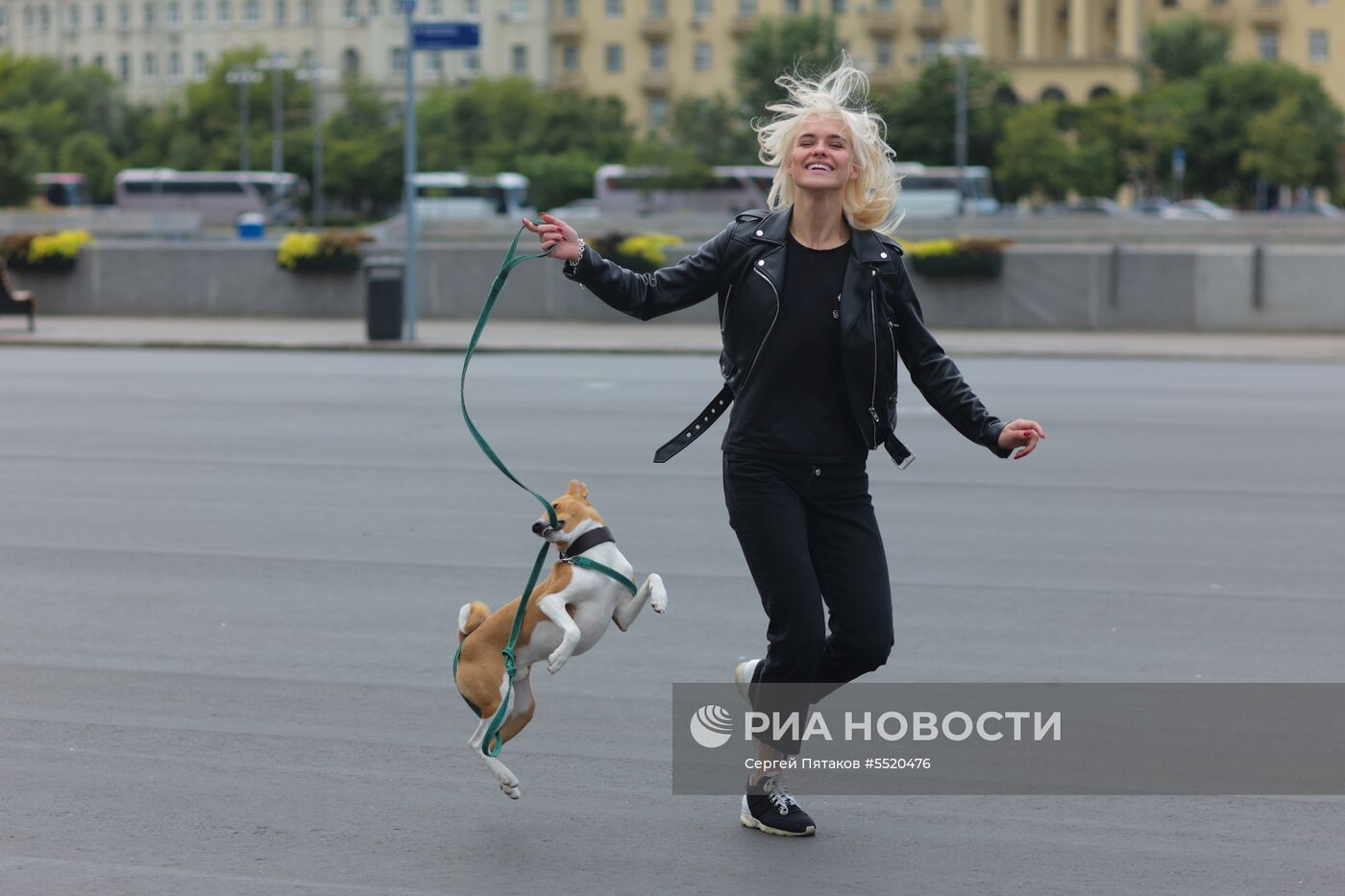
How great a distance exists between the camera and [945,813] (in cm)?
509

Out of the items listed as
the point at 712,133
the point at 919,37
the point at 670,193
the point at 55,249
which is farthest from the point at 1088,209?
the point at 55,249

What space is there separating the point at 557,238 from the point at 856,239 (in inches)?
30.3

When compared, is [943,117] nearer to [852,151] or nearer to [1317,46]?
[1317,46]

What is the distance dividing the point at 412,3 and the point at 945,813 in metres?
21.2

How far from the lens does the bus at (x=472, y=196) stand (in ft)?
269

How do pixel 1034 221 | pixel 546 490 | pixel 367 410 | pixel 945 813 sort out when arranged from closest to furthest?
pixel 945 813 → pixel 546 490 → pixel 367 410 → pixel 1034 221

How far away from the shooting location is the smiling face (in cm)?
467

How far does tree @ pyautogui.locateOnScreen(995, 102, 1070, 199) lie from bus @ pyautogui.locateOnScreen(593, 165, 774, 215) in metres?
10.3

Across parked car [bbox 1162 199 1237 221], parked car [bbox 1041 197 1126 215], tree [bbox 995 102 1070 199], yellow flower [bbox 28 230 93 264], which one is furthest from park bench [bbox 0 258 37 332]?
tree [bbox 995 102 1070 199]

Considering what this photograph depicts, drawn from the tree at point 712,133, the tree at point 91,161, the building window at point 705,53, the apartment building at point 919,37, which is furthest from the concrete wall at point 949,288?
the building window at point 705,53

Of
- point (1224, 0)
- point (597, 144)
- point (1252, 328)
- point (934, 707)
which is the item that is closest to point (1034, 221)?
point (1252, 328)

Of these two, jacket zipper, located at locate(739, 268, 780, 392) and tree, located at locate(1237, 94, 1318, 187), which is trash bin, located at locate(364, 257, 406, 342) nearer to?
jacket zipper, located at locate(739, 268, 780, 392)

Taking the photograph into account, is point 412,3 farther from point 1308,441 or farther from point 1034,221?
point 1034,221

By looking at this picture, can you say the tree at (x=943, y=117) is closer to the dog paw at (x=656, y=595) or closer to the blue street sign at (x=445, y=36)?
the blue street sign at (x=445, y=36)
